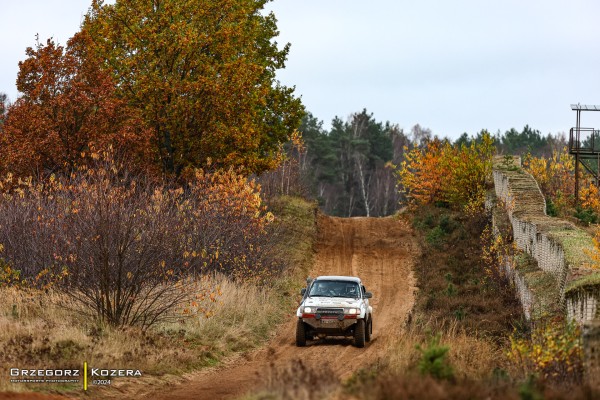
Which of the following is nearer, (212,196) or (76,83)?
(212,196)

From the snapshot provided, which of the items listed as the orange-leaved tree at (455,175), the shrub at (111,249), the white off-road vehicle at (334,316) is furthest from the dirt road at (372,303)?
the orange-leaved tree at (455,175)

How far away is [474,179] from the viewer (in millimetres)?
41281

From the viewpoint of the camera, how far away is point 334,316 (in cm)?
2020

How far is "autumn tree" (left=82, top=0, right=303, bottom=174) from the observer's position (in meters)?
33.5

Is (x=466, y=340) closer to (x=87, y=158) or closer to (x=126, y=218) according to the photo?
(x=126, y=218)

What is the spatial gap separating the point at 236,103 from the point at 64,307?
17370mm

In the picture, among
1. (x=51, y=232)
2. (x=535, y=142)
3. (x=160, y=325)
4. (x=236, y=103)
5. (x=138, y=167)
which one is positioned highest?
(x=535, y=142)

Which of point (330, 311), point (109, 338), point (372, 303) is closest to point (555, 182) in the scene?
point (372, 303)

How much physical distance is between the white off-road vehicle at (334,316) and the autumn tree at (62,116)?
1334 cm

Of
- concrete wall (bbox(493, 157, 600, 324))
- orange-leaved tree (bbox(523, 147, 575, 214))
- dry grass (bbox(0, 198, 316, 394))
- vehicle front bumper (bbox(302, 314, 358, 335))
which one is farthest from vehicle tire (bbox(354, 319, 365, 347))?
orange-leaved tree (bbox(523, 147, 575, 214))

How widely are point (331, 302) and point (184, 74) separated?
665 inches

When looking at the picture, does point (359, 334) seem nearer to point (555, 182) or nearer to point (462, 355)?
point (462, 355)

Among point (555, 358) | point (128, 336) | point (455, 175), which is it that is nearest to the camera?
point (555, 358)

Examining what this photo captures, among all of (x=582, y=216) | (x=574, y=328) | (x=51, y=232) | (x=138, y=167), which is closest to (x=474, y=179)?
(x=582, y=216)
